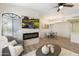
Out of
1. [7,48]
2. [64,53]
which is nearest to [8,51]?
[7,48]

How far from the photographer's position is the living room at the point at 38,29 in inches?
66.8

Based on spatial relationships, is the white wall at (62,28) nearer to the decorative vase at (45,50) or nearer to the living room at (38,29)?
the living room at (38,29)

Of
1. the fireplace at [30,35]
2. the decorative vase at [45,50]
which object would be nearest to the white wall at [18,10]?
the fireplace at [30,35]

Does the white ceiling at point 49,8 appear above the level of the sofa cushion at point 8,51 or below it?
above

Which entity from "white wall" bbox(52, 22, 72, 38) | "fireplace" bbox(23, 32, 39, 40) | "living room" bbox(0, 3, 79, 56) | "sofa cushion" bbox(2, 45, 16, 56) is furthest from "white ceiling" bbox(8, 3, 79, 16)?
"sofa cushion" bbox(2, 45, 16, 56)

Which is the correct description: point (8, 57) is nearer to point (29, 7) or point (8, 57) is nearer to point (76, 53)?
point (29, 7)

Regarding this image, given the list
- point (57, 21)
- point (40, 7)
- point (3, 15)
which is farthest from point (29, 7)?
point (57, 21)

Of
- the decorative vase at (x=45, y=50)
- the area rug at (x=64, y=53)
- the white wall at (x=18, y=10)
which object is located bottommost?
the area rug at (x=64, y=53)

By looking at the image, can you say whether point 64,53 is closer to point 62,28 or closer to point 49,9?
point 62,28

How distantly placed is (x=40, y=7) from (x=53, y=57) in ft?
3.35

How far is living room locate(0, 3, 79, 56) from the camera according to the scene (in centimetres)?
170

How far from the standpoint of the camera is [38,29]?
184 cm

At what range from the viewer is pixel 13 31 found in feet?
5.69

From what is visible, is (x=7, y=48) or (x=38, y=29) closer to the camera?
(x=7, y=48)
